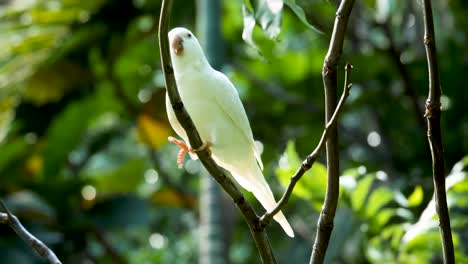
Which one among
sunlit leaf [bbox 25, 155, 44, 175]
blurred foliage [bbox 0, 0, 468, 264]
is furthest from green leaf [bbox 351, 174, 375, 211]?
sunlit leaf [bbox 25, 155, 44, 175]

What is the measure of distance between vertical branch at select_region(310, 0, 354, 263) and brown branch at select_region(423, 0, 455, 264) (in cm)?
12

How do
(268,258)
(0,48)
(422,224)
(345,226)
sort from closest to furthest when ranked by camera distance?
(268,258) → (422,224) → (345,226) → (0,48)

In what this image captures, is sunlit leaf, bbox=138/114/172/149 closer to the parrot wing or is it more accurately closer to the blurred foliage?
the blurred foliage

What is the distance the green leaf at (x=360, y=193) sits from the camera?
2.02 m

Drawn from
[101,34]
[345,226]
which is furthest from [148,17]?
[345,226]

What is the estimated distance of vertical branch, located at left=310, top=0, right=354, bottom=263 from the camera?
112 cm

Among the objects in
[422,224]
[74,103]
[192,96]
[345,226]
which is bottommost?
[345,226]

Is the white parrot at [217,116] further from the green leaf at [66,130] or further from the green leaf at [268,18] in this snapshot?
the green leaf at [66,130]

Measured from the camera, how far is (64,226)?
336cm

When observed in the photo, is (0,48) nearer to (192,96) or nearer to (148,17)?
(148,17)

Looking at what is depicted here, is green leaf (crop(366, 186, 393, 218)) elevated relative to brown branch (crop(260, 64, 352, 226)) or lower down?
lower down

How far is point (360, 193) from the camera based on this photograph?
2.07 metres

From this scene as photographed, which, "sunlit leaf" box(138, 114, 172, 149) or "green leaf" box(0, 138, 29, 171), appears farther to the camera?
"sunlit leaf" box(138, 114, 172, 149)

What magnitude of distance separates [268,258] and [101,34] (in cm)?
221
